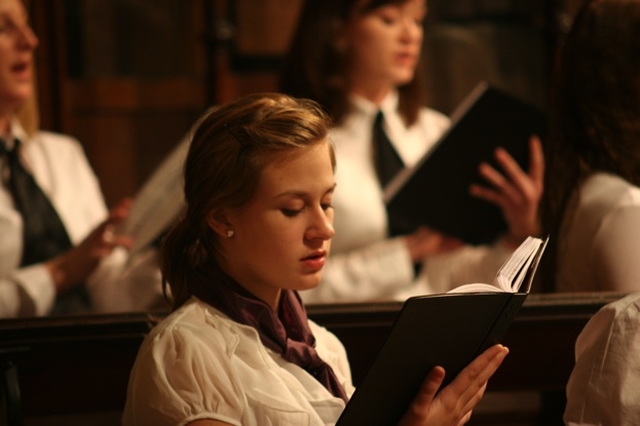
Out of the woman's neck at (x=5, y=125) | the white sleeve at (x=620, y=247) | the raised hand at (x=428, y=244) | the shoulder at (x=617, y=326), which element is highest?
the shoulder at (x=617, y=326)

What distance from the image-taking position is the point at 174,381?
159 cm

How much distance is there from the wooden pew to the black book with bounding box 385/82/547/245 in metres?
0.58

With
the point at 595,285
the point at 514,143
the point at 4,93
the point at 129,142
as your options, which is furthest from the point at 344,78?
the point at 129,142

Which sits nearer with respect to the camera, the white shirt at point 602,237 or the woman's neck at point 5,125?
the white shirt at point 602,237

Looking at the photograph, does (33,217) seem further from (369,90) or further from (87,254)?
(369,90)

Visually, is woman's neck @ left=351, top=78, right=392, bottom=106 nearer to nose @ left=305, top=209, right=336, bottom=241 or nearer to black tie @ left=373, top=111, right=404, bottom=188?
black tie @ left=373, top=111, right=404, bottom=188

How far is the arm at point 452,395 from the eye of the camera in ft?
5.38

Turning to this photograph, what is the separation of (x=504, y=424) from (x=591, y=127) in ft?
2.19

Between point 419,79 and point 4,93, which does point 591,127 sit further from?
point 4,93

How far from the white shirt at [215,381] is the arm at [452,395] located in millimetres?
136

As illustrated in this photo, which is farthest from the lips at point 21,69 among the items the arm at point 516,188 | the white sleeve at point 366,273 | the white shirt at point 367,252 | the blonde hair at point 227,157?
the blonde hair at point 227,157

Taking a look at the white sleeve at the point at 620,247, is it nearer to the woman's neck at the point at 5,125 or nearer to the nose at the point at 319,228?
the nose at the point at 319,228

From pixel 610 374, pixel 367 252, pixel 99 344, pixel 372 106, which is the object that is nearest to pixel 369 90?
pixel 372 106

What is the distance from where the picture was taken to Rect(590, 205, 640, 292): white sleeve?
7.09ft
